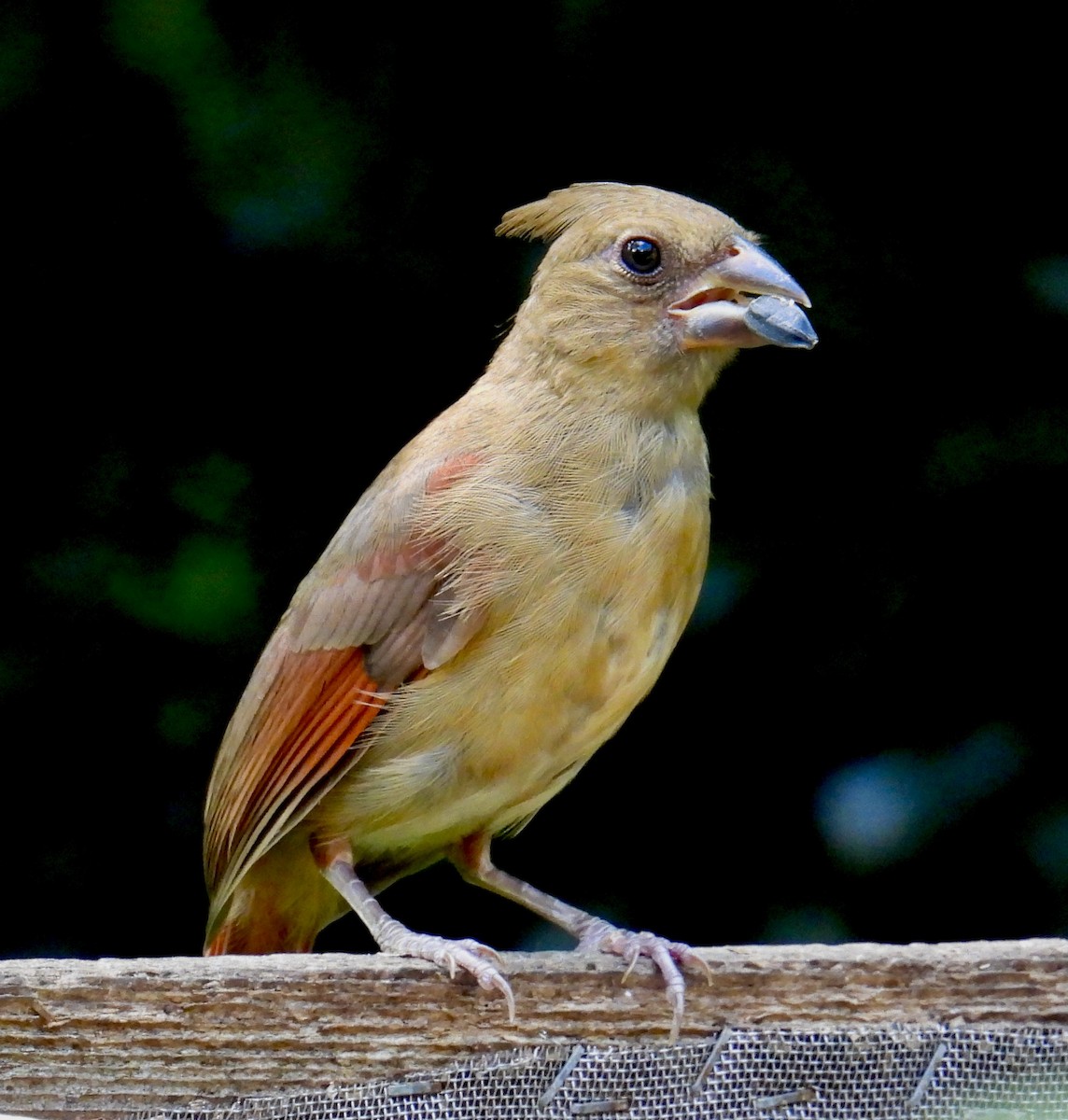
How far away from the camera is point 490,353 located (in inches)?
132

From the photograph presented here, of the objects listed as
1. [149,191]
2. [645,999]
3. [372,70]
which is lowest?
[645,999]

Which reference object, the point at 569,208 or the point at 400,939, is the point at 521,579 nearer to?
the point at 400,939

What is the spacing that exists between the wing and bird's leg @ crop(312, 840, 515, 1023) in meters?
0.11

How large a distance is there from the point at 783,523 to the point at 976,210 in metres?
0.64

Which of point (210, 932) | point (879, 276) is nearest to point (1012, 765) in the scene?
point (879, 276)

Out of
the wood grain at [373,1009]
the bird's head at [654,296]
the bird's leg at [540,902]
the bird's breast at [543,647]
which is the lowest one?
the bird's leg at [540,902]

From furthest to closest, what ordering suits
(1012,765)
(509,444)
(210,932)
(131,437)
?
1. (131,437)
2. (1012,765)
3. (210,932)
4. (509,444)

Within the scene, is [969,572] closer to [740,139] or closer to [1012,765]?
[1012,765]

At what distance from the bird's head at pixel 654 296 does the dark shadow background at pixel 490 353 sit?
0.59 metres

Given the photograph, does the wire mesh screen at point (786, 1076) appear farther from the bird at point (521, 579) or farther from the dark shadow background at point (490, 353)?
the dark shadow background at point (490, 353)

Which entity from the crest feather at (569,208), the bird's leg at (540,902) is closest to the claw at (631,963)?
the bird's leg at (540,902)

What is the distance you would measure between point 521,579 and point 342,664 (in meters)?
0.34

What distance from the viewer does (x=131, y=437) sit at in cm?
333

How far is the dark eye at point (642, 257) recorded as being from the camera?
8.70ft
